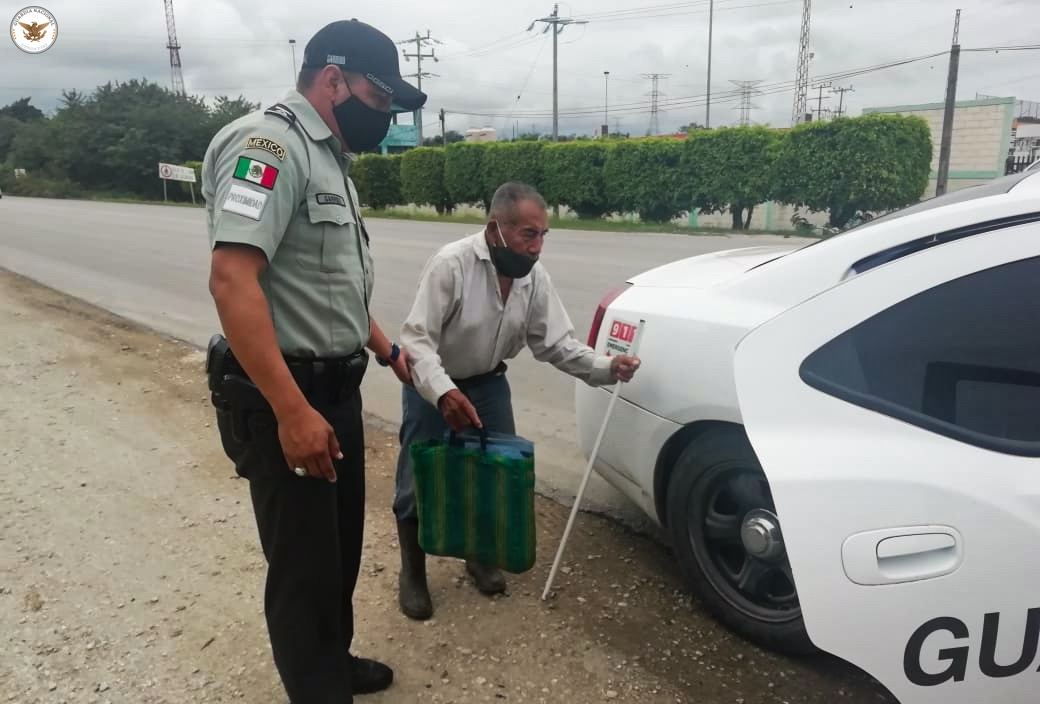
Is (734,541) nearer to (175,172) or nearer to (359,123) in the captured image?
(359,123)

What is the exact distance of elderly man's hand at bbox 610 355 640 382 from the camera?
9.80 ft

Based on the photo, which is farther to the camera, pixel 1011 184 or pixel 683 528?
pixel 683 528

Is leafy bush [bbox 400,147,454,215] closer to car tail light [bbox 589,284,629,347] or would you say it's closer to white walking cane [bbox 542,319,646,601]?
car tail light [bbox 589,284,629,347]

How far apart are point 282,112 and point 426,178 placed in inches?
1203

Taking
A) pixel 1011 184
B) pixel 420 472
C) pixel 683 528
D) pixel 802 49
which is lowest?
pixel 683 528

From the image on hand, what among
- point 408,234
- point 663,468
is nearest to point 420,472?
point 663,468

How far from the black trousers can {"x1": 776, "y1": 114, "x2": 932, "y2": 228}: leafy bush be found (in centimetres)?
1986

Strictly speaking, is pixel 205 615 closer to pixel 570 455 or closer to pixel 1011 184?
pixel 570 455

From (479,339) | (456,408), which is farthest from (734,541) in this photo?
(479,339)

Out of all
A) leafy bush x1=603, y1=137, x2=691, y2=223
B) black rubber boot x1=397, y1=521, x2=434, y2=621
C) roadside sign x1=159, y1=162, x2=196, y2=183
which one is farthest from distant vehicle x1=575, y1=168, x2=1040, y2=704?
roadside sign x1=159, y1=162, x2=196, y2=183

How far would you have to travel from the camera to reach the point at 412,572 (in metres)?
3.08

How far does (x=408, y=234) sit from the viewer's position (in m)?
19.5

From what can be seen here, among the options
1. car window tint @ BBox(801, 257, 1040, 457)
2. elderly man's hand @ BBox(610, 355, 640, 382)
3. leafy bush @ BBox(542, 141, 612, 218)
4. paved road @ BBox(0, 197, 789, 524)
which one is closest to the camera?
car window tint @ BBox(801, 257, 1040, 457)

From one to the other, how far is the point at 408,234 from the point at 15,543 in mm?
16373
